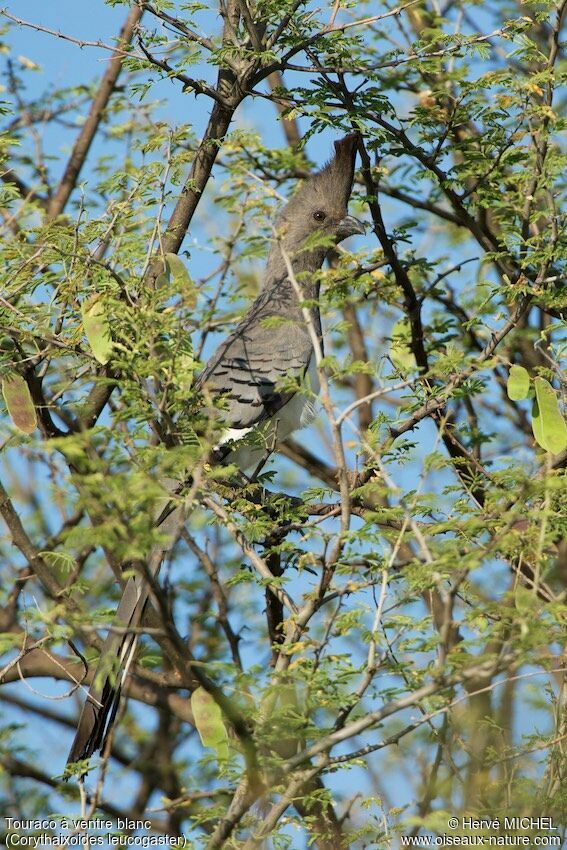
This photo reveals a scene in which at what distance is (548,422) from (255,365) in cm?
168

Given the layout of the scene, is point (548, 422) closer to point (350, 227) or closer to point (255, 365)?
point (255, 365)

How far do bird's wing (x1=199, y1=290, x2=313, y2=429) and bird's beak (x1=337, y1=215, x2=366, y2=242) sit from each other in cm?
65

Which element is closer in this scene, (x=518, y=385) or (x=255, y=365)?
(x=518, y=385)

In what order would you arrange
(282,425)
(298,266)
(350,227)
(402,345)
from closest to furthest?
(402,345)
(282,425)
(350,227)
(298,266)

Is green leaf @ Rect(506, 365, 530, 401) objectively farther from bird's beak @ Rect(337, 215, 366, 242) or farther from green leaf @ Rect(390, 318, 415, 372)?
bird's beak @ Rect(337, 215, 366, 242)

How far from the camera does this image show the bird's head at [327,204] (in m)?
5.57

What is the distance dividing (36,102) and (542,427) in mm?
4453

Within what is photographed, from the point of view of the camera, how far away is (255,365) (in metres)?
4.90

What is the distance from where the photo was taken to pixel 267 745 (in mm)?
2934

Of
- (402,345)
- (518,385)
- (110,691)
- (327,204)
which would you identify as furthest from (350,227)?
(110,691)

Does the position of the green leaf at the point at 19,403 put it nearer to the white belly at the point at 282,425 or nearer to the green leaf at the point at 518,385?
the white belly at the point at 282,425

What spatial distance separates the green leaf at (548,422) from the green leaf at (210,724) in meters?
1.31

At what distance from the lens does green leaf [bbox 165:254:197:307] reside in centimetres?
326

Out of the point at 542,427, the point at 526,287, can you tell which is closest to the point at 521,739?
the point at 542,427
